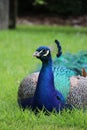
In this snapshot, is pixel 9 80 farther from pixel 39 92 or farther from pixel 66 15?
pixel 66 15

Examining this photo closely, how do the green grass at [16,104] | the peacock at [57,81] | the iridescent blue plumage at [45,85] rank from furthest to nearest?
the peacock at [57,81] < the iridescent blue plumage at [45,85] < the green grass at [16,104]

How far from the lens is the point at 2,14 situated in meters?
15.3

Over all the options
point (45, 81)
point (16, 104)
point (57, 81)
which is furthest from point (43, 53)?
point (16, 104)

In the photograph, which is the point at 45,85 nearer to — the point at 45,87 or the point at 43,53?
the point at 45,87

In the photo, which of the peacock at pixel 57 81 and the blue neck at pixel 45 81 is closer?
the blue neck at pixel 45 81

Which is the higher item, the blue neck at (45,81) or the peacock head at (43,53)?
the peacock head at (43,53)

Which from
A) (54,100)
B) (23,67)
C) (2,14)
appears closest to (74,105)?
(54,100)

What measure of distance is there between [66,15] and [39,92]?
18.8 meters

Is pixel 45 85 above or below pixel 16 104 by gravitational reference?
above

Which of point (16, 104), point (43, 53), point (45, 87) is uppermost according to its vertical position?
point (43, 53)

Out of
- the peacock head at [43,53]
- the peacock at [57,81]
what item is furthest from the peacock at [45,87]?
the peacock at [57,81]

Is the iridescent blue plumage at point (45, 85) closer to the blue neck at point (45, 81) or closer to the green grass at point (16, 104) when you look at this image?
the blue neck at point (45, 81)

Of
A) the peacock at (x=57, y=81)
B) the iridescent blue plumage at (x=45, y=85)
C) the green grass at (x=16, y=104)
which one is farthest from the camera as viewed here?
the peacock at (x=57, y=81)

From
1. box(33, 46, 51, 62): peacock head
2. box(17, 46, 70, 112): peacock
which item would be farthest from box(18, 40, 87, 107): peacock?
box(33, 46, 51, 62): peacock head
